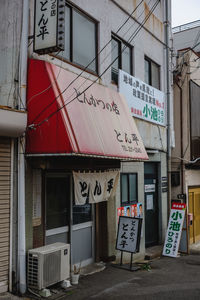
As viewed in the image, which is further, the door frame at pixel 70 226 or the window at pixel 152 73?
the window at pixel 152 73

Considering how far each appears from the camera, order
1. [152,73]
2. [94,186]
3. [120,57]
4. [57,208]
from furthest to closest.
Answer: [152,73], [120,57], [94,186], [57,208]

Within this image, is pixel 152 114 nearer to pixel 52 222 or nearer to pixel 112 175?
pixel 112 175

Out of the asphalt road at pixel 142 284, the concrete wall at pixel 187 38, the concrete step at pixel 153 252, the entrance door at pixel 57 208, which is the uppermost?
the concrete wall at pixel 187 38

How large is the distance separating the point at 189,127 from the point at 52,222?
9.21m

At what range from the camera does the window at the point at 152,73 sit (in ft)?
44.4

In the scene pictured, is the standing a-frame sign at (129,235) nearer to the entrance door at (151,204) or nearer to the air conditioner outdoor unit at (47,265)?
the air conditioner outdoor unit at (47,265)

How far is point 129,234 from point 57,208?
2.49 m

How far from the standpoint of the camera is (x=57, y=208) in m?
8.74

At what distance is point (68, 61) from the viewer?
8.88 meters

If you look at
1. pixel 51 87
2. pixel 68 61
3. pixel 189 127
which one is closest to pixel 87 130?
pixel 51 87

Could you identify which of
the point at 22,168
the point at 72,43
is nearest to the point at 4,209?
the point at 22,168

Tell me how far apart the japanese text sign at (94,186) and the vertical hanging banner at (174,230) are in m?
3.96

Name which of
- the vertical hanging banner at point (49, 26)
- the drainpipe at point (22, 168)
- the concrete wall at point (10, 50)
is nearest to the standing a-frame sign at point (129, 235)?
the drainpipe at point (22, 168)

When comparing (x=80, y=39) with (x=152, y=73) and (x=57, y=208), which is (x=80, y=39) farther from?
(x=152, y=73)
